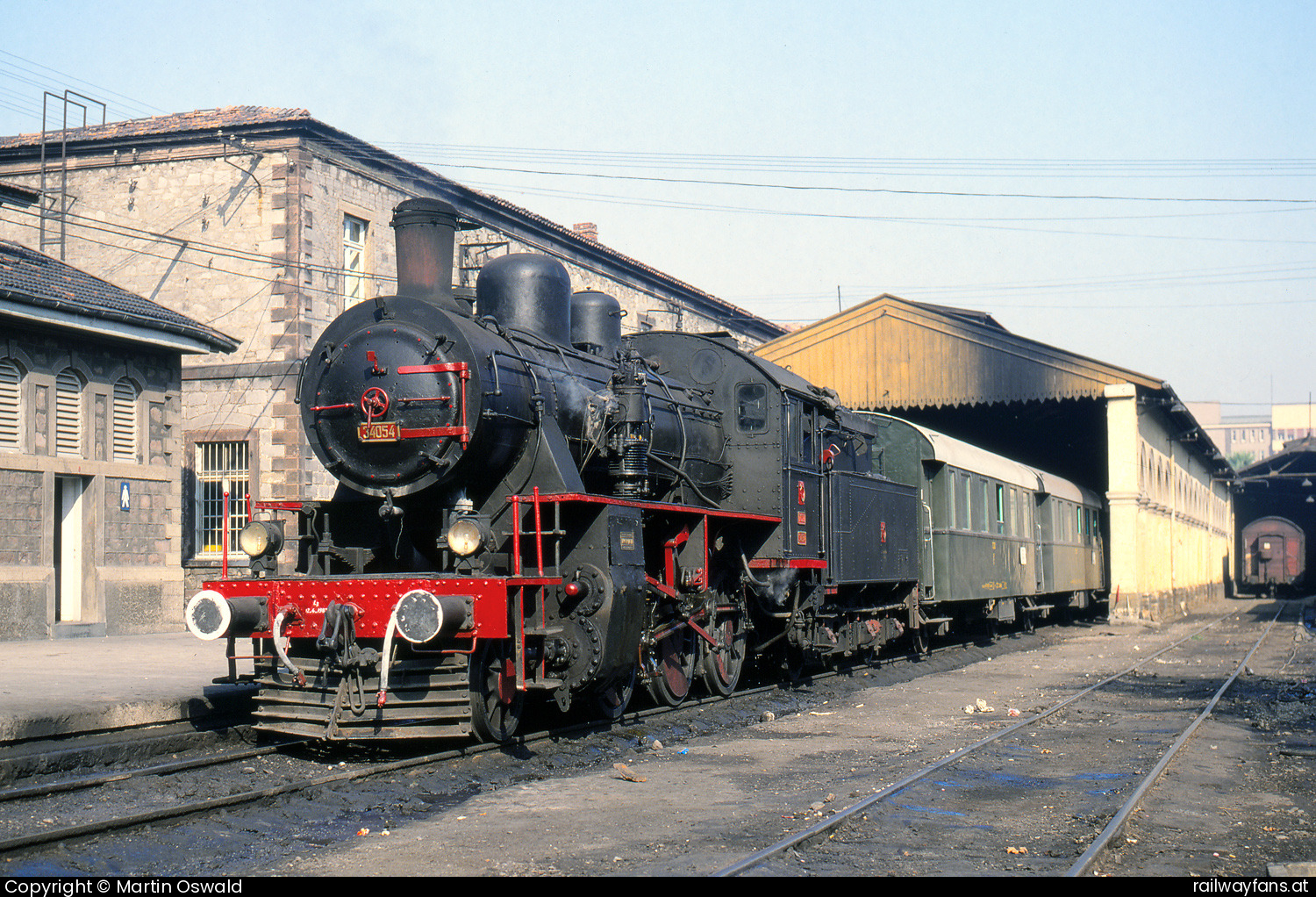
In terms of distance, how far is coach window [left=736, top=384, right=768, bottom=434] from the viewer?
1198 centimetres

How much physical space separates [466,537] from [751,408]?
15.9 ft

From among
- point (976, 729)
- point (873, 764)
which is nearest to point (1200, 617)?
point (976, 729)

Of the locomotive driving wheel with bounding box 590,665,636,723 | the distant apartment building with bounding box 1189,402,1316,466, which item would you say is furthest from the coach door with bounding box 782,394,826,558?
the distant apartment building with bounding box 1189,402,1316,466

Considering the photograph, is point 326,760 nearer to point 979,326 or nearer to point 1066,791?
point 1066,791

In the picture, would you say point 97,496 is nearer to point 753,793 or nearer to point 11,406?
point 11,406

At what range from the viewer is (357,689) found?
7879 millimetres

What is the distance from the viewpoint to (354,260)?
22578 mm

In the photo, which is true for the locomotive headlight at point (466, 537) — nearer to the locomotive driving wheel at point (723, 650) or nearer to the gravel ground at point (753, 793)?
the gravel ground at point (753, 793)

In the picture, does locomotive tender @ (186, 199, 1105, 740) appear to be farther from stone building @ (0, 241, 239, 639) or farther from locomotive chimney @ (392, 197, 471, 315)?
stone building @ (0, 241, 239, 639)

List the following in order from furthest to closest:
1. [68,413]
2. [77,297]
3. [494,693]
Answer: [68,413] → [77,297] → [494,693]

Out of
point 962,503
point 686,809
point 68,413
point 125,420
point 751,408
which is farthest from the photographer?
point 962,503

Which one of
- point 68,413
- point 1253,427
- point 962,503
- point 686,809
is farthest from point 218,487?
point 1253,427

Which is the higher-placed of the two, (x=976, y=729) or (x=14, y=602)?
(x=14, y=602)
